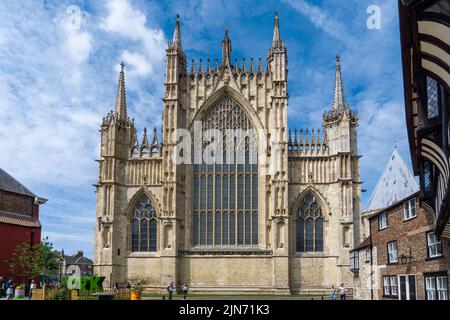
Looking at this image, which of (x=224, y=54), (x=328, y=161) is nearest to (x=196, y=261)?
(x=328, y=161)

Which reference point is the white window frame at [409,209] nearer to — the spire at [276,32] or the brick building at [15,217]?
the spire at [276,32]

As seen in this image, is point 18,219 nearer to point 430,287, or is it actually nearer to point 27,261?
point 27,261

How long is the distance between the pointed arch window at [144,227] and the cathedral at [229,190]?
3.4 inches

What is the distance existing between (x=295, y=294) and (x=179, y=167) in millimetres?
14285

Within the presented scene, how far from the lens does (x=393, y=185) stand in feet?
211

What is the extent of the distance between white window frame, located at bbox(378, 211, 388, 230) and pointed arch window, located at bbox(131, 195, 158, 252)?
68.0 feet

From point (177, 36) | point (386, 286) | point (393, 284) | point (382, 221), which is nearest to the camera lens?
point (393, 284)

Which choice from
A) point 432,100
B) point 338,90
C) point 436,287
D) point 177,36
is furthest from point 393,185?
point 432,100

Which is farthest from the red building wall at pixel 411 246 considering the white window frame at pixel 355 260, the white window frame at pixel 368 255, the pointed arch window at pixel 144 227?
the pointed arch window at pixel 144 227

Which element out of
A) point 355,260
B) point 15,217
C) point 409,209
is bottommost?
point 355,260

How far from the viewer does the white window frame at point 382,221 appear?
2598 centimetres

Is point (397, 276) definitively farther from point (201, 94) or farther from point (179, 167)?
point (201, 94)

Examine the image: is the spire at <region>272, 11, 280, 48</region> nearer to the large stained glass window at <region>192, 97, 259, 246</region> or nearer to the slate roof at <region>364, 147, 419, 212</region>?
the large stained glass window at <region>192, 97, 259, 246</region>

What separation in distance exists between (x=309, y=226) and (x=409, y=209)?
59.5ft
